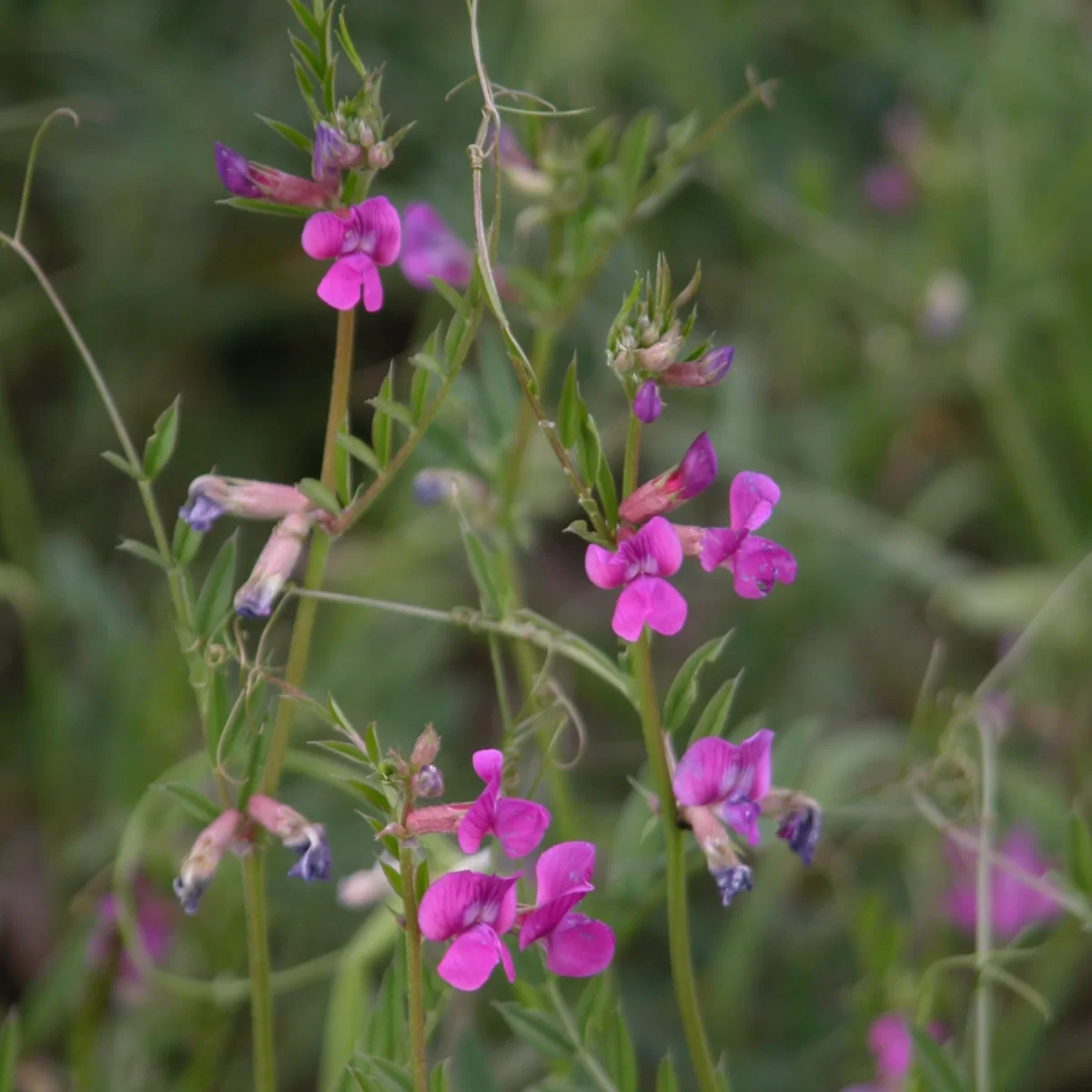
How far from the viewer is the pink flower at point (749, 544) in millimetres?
855

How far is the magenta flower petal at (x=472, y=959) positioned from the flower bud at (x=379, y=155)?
1.57ft

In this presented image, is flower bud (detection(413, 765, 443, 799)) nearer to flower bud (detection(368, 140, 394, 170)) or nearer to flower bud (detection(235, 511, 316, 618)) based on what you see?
flower bud (detection(235, 511, 316, 618))

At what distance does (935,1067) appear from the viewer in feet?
3.48

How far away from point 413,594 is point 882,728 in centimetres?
90

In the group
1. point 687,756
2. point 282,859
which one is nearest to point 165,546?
point 687,756

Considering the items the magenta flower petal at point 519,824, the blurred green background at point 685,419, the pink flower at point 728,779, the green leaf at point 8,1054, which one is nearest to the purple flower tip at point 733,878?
the pink flower at point 728,779

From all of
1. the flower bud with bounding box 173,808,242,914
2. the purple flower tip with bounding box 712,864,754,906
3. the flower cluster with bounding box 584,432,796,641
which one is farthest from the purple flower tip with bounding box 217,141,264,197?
the purple flower tip with bounding box 712,864,754,906

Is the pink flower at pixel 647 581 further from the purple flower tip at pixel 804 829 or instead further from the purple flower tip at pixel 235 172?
the purple flower tip at pixel 235 172

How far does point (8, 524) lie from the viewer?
2.11 metres

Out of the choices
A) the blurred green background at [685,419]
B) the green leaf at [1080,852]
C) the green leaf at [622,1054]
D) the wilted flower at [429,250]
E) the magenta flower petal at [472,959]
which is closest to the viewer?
the magenta flower petal at [472,959]

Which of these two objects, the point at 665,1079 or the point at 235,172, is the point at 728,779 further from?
the point at 235,172

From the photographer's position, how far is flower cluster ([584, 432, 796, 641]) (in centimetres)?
84

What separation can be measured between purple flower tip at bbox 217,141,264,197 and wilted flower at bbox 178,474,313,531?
0.66 feet

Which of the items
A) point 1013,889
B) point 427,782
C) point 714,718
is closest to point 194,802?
point 427,782
